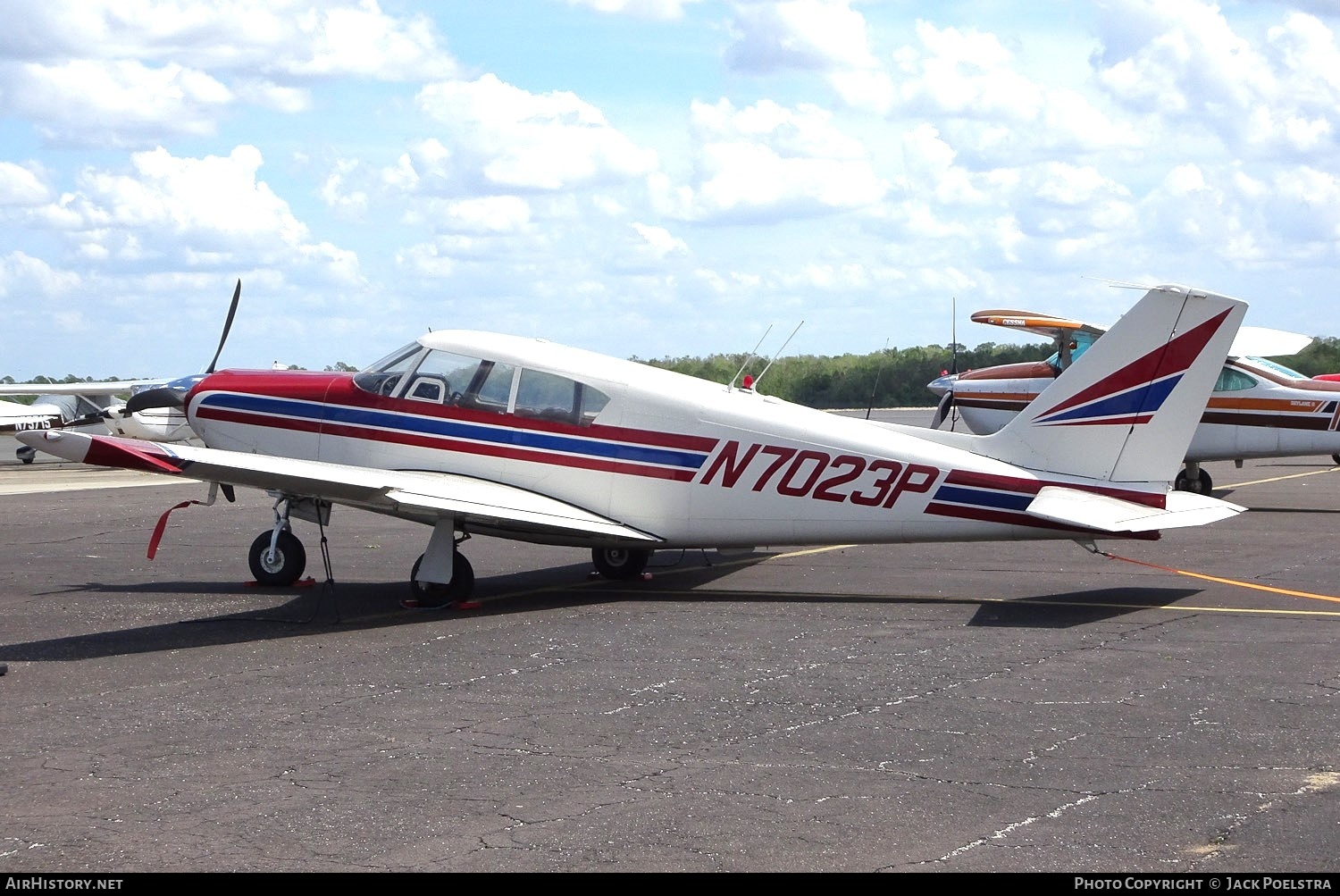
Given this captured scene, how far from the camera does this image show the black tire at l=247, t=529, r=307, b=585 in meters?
13.8

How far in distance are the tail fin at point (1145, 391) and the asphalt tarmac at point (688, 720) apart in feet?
4.10

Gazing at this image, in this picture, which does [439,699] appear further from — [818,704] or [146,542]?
[146,542]

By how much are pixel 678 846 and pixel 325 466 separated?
746 centimetres

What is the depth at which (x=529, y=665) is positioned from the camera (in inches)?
385

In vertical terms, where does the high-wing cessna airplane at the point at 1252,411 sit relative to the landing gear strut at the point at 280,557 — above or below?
above

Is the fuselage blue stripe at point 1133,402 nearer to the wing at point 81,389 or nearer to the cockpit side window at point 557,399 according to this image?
the cockpit side window at point 557,399

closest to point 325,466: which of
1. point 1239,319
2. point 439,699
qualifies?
point 439,699

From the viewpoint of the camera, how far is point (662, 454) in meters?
12.8

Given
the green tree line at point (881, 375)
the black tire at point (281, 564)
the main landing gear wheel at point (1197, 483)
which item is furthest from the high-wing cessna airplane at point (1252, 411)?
the green tree line at point (881, 375)

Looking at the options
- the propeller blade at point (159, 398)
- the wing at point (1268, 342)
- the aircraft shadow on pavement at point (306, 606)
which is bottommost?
the aircraft shadow on pavement at point (306, 606)

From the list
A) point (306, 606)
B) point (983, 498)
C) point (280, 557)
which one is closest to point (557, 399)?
point (306, 606)

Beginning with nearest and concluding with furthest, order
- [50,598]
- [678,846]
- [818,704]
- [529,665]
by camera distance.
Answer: [678,846]
[818,704]
[529,665]
[50,598]

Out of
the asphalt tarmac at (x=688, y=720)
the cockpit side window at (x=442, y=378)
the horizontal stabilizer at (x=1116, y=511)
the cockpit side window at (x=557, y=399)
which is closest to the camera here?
the asphalt tarmac at (x=688, y=720)

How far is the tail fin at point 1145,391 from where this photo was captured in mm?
11859
